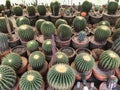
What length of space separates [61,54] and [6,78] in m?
0.54

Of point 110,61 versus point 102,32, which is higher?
point 102,32

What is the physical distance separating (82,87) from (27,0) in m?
2.55

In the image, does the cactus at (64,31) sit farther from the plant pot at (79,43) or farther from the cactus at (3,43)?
the cactus at (3,43)

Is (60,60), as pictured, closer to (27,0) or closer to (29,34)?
(29,34)

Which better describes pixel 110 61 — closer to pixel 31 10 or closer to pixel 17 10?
pixel 31 10

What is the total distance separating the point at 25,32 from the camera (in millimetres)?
1889

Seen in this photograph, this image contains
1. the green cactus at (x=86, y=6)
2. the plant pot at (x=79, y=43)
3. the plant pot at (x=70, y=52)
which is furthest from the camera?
the green cactus at (x=86, y=6)

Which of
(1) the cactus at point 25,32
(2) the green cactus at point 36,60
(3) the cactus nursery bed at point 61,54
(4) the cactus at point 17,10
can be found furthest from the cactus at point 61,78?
(4) the cactus at point 17,10

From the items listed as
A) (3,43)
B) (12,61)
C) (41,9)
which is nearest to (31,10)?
(41,9)

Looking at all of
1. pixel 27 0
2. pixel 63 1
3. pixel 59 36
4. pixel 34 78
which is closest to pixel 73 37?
pixel 59 36

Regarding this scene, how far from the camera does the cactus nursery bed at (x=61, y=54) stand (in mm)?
1345

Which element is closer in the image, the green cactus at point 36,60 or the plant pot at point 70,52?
the green cactus at point 36,60

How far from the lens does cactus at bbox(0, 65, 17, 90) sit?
52.0 inches

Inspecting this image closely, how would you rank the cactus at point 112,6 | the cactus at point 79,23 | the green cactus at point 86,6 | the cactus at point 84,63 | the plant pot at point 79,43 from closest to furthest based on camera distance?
the cactus at point 84,63
the plant pot at point 79,43
the cactus at point 79,23
the cactus at point 112,6
the green cactus at point 86,6
